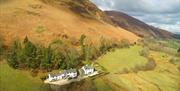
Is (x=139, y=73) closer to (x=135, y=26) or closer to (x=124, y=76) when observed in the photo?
(x=124, y=76)

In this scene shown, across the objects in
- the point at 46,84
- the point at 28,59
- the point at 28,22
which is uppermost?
the point at 28,22

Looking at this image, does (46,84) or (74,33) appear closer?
(46,84)

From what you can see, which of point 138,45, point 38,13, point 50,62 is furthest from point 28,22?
point 138,45

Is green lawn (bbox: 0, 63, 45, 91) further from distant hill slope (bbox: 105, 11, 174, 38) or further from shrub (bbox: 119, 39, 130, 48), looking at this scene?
distant hill slope (bbox: 105, 11, 174, 38)

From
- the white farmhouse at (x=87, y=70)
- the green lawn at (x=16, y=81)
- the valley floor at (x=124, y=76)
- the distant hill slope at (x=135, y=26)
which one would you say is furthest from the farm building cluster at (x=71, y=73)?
the distant hill slope at (x=135, y=26)

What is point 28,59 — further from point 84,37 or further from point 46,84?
point 84,37

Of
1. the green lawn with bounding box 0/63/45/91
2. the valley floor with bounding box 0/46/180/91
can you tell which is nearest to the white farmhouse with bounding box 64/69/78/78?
the valley floor with bounding box 0/46/180/91

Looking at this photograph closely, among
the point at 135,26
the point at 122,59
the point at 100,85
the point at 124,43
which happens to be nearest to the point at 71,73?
the point at 100,85
